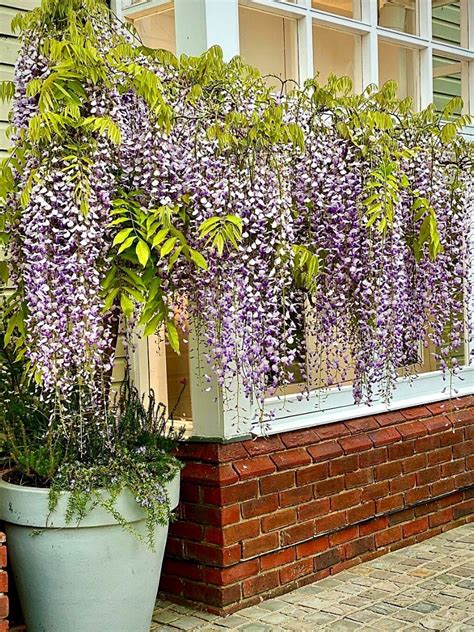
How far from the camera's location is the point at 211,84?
3.19m

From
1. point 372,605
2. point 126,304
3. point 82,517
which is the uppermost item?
point 126,304

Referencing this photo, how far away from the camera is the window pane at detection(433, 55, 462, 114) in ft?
16.0

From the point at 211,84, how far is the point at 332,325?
40.2 inches

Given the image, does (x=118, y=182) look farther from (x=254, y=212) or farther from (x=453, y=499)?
(x=453, y=499)

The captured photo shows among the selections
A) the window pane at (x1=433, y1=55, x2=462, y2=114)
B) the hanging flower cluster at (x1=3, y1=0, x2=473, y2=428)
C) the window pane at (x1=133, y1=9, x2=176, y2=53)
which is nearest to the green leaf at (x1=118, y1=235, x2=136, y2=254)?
the hanging flower cluster at (x1=3, y1=0, x2=473, y2=428)

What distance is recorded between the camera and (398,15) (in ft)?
14.9

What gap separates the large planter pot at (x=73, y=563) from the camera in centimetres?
307

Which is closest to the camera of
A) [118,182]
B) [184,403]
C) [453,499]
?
[118,182]

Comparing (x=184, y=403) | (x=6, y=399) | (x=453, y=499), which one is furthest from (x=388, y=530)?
(x=6, y=399)

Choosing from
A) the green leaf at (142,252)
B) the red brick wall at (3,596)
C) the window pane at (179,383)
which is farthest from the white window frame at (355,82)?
the red brick wall at (3,596)

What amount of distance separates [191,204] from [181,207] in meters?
0.03

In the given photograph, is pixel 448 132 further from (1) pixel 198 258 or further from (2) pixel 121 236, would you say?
(2) pixel 121 236

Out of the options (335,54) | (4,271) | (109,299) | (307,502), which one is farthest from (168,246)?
(335,54)

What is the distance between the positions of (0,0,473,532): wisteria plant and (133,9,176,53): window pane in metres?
0.72
